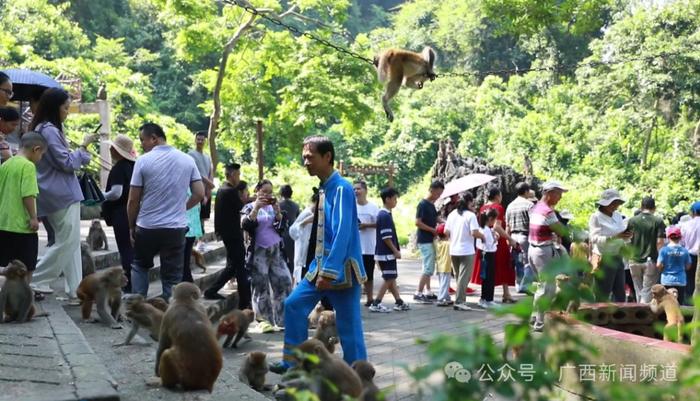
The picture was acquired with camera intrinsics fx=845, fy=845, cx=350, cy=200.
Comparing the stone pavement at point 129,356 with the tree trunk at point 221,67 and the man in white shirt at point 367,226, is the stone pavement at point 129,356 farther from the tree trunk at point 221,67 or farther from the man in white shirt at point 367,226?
the tree trunk at point 221,67

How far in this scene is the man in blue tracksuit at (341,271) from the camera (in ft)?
18.1

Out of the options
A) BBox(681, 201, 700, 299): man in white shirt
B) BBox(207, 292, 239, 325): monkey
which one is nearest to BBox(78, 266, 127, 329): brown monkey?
BBox(207, 292, 239, 325): monkey

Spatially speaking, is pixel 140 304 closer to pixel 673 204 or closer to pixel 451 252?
pixel 451 252

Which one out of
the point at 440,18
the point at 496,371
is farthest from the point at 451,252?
the point at 440,18

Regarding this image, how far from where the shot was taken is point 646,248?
415 inches

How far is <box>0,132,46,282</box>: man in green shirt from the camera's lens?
6.55 m

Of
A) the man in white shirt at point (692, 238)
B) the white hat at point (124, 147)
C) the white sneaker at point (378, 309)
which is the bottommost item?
the white sneaker at point (378, 309)

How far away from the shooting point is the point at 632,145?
100 feet

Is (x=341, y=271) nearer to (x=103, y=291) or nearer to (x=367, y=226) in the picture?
(x=103, y=291)

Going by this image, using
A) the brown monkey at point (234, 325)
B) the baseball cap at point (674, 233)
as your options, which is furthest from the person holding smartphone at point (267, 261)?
the baseball cap at point (674, 233)

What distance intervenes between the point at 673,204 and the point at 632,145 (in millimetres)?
5564

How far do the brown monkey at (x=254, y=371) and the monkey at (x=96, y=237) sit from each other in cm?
486

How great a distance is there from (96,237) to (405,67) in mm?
4531

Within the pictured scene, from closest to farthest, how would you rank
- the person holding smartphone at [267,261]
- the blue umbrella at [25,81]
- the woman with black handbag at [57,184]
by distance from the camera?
1. the woman with black handbag at [57,184]
2. the person holding smartphone at [267,261]
3. the blue umbrella at [25,81]
